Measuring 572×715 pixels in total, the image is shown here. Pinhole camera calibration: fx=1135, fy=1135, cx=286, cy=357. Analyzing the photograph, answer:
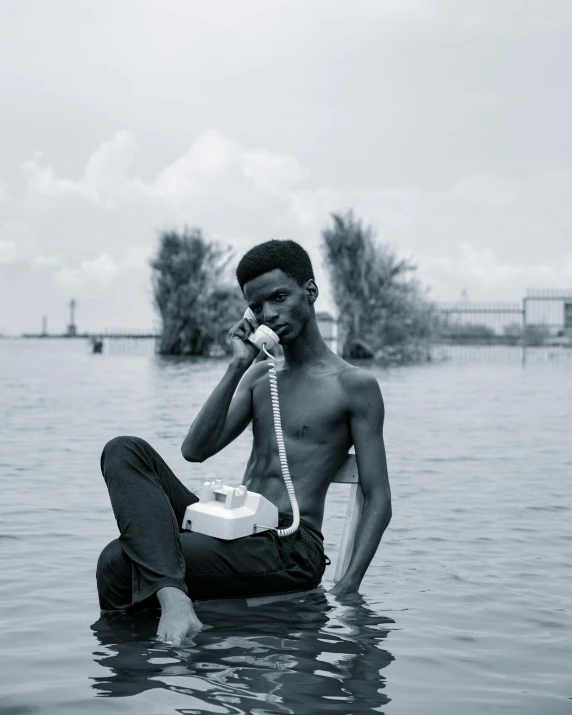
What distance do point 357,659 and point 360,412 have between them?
36.6 inches

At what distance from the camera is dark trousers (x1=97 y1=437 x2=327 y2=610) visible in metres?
3.85

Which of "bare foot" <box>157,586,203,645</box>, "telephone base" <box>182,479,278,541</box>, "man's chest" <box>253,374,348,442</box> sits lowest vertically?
"bare foot" <box>157,586,203,645</box>

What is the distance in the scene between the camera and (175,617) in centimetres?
375

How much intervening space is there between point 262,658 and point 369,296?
4307 cm

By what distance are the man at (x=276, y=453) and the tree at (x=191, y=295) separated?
49.9 meters

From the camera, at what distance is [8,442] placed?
12.1m

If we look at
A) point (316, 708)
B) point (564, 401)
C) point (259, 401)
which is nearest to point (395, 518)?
point (259, 401)

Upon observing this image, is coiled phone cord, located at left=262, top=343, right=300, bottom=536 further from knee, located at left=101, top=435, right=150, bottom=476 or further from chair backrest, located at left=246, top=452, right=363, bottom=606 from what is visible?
knee, located at left=101, top=435, right=150, bottom=476

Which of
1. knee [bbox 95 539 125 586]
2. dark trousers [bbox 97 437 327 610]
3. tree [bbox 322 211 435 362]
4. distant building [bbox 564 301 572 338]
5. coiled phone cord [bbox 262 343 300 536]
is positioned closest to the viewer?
dark trousers [bbox 97 437 327 610]

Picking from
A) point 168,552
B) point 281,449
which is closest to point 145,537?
point 168,552

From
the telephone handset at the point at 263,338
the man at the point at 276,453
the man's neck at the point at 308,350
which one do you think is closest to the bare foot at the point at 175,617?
the man at the point at 276,453

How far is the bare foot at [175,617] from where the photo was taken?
3.74m

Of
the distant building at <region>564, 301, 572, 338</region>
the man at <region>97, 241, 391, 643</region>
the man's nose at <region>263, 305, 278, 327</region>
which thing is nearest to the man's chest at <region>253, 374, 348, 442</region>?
the man at <region>97, 241, 391, 643</region>

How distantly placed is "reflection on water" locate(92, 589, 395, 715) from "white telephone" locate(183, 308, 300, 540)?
36 cm
